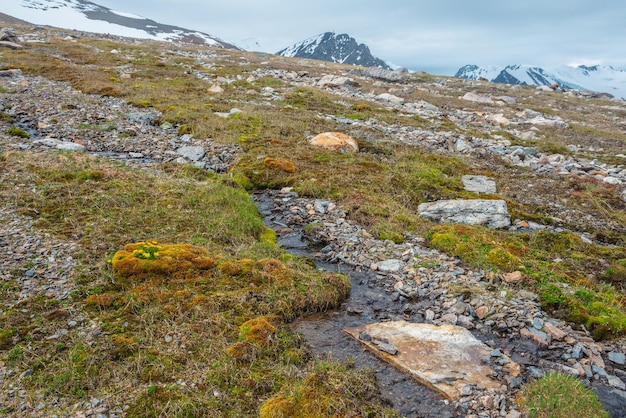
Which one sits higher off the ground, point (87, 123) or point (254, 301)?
point (87, 123)

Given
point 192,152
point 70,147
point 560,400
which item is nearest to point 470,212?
point 560,400

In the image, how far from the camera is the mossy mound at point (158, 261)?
8359mm

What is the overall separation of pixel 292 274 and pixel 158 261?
3168 millimetres

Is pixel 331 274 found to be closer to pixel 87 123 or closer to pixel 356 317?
pixel 356 317

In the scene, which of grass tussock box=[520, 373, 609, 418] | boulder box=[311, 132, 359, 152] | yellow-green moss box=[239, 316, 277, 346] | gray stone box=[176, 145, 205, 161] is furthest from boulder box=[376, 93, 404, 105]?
grass tussock box=[520, 373, 609, 418]

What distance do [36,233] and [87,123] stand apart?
13.1 meters

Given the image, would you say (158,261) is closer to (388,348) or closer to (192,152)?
(388,348)

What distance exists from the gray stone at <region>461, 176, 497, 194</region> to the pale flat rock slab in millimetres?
9981

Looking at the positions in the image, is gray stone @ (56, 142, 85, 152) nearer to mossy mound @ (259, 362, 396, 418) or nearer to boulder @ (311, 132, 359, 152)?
boulder @ (311, 132, 359, 152)

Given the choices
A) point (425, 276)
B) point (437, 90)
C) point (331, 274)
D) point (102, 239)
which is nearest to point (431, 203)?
point (425, 276)

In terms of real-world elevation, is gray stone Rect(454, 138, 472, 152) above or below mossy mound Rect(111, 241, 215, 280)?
above

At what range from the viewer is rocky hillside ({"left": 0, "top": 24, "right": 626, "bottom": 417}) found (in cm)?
604

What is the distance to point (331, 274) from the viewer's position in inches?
379

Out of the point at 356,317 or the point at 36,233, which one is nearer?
the point at 356,317
